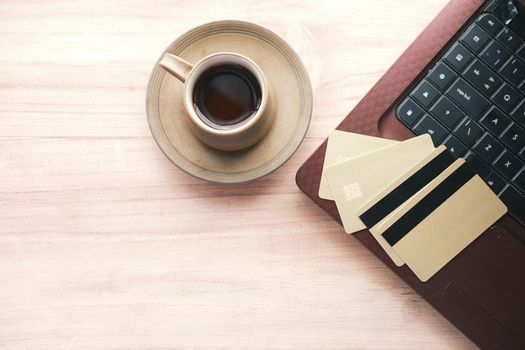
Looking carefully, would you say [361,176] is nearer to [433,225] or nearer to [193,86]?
[433,225]

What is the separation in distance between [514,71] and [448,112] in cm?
9

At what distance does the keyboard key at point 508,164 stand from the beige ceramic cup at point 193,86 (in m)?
0.29

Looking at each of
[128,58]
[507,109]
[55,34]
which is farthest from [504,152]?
[55,34]

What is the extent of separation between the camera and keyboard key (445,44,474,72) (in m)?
0.71

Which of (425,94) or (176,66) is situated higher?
(425,94)

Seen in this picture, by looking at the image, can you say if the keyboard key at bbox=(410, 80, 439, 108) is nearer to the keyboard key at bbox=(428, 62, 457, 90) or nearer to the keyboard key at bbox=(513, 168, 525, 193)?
the keyboard key at bbox=(428, 62, 457, 90)

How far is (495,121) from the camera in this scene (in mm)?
704

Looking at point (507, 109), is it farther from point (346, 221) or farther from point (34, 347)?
point (34, 347)

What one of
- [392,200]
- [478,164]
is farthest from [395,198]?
[478,164]

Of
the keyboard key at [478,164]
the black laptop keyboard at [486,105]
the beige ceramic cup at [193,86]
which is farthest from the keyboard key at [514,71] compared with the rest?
the beige ceramic cup at [193,86]

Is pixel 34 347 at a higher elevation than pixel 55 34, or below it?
below

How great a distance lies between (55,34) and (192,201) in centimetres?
29

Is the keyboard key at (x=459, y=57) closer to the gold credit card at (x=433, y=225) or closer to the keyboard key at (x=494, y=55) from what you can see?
the keyboard key at (x=494, y=55)

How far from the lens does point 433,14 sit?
77 centimetres
